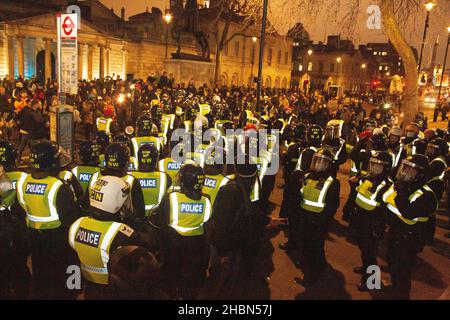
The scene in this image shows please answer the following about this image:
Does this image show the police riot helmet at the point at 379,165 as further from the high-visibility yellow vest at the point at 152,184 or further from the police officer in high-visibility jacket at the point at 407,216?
the high-visibility yellow vest at the point at 152,184

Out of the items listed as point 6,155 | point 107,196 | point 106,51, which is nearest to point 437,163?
point 107,196

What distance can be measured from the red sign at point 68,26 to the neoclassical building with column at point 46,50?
3230 cm

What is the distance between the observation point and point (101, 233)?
328 cm

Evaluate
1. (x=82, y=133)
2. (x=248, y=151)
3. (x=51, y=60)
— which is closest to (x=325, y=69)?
(x=51, y=60)

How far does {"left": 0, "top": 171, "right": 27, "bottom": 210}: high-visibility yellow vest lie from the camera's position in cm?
426

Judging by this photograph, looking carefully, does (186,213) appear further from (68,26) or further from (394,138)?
(68,26)

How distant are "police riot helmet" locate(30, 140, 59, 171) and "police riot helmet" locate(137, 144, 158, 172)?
1.04 metres

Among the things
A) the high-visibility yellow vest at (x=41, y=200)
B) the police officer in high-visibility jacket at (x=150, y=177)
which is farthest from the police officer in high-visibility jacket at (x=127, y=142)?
the high-visibility yellow vest at (x=41, y=200)

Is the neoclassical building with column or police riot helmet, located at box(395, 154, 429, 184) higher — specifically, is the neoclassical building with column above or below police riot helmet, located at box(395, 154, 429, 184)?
above

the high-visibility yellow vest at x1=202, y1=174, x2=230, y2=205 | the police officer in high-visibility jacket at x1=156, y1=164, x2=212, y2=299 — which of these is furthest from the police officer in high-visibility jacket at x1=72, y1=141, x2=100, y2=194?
the police officer in high-visibility jacket at x1=156, y1=164, x2=212, y2=299

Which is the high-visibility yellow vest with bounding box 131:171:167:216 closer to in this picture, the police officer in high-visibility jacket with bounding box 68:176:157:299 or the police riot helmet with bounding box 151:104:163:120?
the police officer in high-visibility jacket with bounding box 68:176:157:299

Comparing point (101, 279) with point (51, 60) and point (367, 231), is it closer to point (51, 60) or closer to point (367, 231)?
point (367, 231)

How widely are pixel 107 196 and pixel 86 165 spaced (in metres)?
2.53

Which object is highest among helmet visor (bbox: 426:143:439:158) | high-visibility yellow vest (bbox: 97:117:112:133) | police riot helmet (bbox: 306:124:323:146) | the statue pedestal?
the statue pedestal
